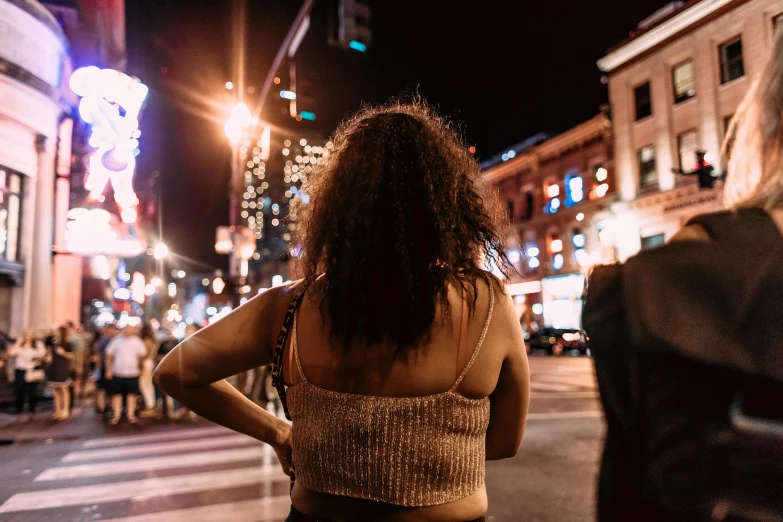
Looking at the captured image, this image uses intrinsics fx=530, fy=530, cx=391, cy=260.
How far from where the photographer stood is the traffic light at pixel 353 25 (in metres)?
7.42

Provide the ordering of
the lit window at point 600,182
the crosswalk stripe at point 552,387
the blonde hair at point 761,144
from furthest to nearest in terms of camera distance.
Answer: the lit window at point 600,182, the crosswalk stripe at point 552,387, the blonde hair at point 761,144

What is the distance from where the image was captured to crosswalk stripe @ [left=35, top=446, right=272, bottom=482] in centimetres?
683

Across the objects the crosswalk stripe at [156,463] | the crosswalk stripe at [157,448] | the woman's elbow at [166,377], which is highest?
the woman's elbow at [166,377]

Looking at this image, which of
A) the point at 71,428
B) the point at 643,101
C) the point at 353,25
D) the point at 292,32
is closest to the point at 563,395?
the point at 353,25

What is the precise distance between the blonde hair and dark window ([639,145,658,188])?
27638mm

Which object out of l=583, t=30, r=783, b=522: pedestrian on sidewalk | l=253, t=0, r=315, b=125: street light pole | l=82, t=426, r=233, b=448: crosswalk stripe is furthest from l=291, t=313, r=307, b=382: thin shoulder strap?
l=253, t=0, r=315, b=125: street light pole

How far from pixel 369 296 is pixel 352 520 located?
0.57 m

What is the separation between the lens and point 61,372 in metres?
11.3

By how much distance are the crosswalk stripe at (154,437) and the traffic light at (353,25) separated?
22.3ft

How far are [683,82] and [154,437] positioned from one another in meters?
25.9

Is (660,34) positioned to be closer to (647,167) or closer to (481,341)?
(647,167)

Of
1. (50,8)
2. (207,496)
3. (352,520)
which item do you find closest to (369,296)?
(352,520)

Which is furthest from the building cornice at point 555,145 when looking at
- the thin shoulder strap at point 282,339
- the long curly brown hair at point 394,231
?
the thin shoulder strap at point 282,339

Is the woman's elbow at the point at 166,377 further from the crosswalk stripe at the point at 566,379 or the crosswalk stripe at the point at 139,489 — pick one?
the crosswalk stripe at the point at 566,379
